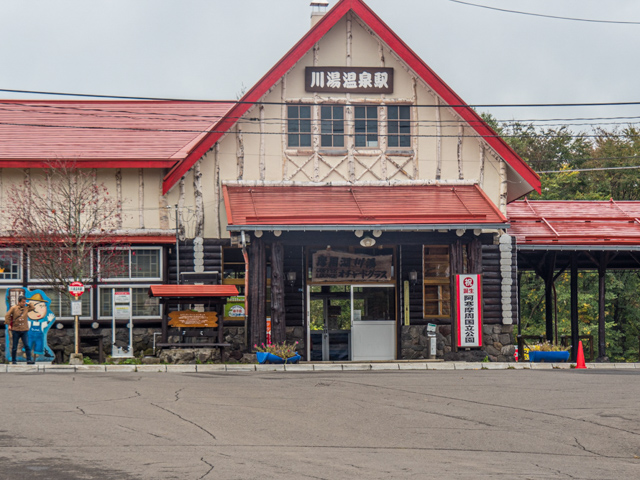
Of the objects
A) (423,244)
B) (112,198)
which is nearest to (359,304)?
(423,244)

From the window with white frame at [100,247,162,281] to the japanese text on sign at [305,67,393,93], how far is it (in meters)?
6.21

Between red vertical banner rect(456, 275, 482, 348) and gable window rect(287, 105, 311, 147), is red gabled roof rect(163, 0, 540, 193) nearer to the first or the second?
gable window rect(287, 105, 311, 147)

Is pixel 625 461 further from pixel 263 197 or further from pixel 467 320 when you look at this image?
pixel 263 197

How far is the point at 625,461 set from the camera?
30.3 feet

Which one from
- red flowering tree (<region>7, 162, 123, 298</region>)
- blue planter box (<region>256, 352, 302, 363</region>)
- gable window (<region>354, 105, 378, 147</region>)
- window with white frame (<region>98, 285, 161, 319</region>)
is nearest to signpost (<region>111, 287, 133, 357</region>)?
window with white frame (<region>98, 285, 161, 319</region>)

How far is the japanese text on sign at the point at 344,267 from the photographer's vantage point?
2433 cm

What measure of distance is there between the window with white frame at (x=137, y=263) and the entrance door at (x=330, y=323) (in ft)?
14.4

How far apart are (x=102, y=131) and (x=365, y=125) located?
8011 millimetres

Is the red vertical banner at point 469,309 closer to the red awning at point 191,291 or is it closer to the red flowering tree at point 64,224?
the red awning at point 191,291

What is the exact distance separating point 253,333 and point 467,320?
5588 mm

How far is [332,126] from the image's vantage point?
2419 cm

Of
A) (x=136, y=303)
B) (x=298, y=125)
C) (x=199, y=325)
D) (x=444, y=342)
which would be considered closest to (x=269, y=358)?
(x=199, y=325)

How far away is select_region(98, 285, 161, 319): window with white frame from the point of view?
2353 cm

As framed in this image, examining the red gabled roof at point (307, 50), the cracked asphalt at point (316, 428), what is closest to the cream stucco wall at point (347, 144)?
the red gabled roof at point (307, 50)
